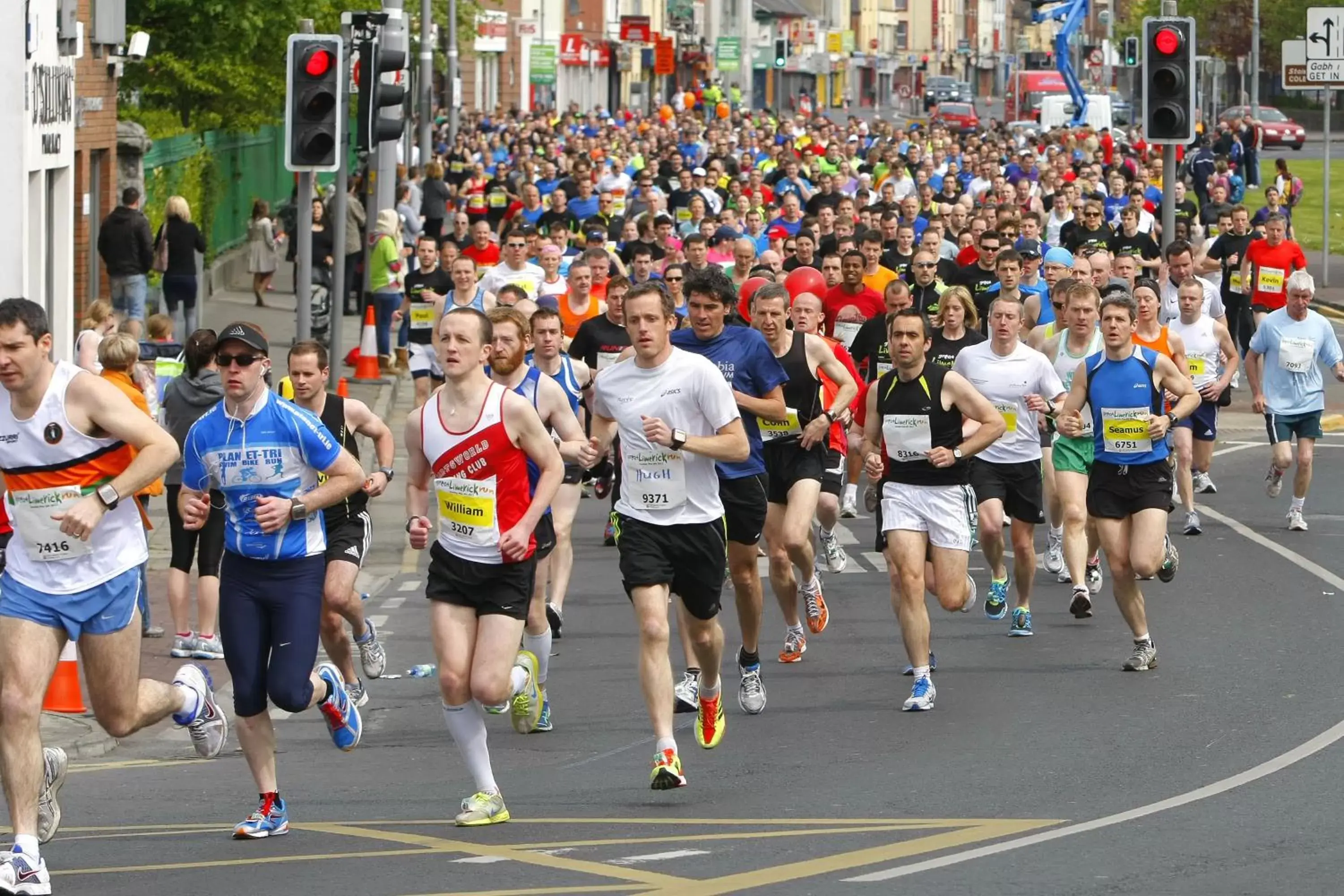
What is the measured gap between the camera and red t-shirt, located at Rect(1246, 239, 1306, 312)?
2334 centimetres

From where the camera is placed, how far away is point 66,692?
11.3 m

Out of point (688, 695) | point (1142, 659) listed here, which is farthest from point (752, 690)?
point (1142, 659)

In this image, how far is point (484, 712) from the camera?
37.8ft

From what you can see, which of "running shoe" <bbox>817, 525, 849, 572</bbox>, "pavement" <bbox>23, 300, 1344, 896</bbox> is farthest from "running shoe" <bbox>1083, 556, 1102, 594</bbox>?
"running shoe" <bbox>817, 525, 849, 572</bbox>

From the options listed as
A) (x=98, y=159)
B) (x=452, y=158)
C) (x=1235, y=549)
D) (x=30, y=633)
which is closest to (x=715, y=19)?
(x=452, y=158)

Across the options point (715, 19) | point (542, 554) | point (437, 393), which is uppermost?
point (715, 19)

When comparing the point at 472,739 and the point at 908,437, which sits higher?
the point at 908,437

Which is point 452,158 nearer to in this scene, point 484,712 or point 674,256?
point 674,256

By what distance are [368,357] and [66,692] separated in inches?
582

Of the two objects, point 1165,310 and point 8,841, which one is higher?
point 1165,310

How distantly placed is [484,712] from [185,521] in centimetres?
351

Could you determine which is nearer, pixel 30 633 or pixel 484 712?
pixel 30 633

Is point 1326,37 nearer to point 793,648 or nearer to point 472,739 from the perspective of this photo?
point 793,648

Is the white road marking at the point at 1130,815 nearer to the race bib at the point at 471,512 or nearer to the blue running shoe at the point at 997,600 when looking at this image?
the race bib at the point at 471,512
